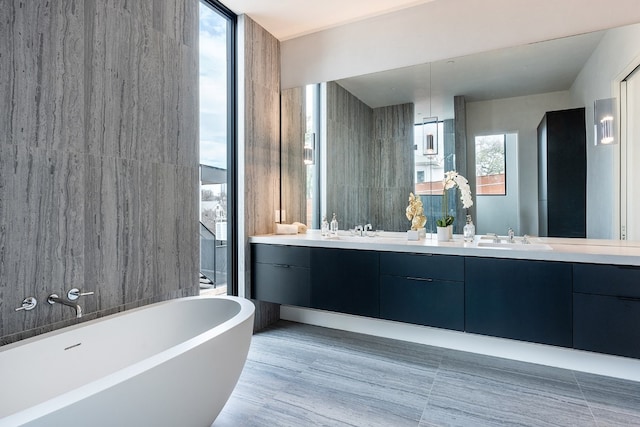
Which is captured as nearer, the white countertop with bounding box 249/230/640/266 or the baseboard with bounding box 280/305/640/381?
the white countertop with bounding box 249/230/640/266

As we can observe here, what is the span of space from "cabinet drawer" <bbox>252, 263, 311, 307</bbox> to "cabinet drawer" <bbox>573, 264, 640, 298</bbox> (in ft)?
6.06

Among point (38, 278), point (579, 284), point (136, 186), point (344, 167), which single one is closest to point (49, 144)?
point (136, 186)

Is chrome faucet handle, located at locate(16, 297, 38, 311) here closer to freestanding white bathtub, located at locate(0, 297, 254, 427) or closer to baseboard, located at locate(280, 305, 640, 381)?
freestanding white bathtub, located at locate(0, 297, 254, 427)

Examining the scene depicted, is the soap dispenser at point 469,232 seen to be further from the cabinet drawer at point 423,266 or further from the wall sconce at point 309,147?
the wall sconce at point 309,147

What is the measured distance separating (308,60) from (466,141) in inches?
66.4

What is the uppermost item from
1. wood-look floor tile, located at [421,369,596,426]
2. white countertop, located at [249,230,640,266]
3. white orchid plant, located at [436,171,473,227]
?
white orchid plant, located at [436,171,473,227]

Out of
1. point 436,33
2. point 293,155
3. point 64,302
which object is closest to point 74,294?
point 64,302

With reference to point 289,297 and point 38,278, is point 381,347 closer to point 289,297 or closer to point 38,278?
point 289,297

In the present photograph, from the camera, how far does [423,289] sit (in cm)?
251

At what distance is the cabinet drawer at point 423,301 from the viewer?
7.91 ft

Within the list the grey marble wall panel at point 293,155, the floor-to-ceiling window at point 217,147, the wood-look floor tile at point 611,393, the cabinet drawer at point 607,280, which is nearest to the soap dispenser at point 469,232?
the cabinet drawer at point 607,280

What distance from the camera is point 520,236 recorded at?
8.82 feet

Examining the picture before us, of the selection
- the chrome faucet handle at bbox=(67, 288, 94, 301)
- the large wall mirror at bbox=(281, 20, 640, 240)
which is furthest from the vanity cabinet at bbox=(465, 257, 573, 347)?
the chrome faucet handle at bbox=(67, 288, 94, 301)

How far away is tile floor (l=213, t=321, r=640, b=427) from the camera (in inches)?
74.1
